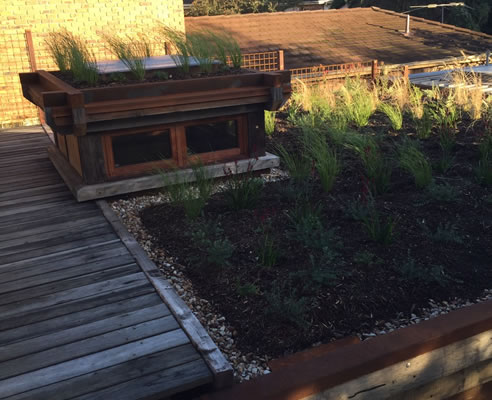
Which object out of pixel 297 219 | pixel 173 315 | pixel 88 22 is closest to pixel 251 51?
pixel 88 22

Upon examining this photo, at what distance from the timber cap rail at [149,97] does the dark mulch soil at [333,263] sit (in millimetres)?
897

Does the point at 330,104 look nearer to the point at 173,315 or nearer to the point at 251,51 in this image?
the point at 173,315

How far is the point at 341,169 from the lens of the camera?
5.42m

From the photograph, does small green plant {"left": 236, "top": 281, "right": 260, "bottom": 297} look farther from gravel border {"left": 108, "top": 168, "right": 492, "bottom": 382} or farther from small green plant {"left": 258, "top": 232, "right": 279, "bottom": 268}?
small green plant {"left": 258, "top": 232, "right": 279, "bottom": 268}

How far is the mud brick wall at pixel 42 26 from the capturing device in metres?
9.91

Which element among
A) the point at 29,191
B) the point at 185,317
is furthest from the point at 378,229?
the point at 29,191

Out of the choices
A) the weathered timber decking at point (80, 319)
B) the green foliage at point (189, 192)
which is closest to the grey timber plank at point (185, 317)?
the weathered timber decking at point (80, 319)

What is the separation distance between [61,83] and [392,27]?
1779 cm

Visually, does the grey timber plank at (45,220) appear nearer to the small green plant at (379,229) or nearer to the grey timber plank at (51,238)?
the grey timber plank at (51,238)

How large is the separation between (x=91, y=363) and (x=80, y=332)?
1.09 ft

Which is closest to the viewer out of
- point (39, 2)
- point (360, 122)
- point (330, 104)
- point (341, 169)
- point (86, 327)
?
point (86, 327)

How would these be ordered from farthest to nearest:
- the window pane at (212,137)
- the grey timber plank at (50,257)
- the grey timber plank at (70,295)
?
the window pane at (212,137), the grey timber plank at (50,257), the grey timber plank at (70,295)

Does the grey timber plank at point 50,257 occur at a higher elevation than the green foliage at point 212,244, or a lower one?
lower

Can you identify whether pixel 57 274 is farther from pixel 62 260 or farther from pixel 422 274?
pixel 422 274
